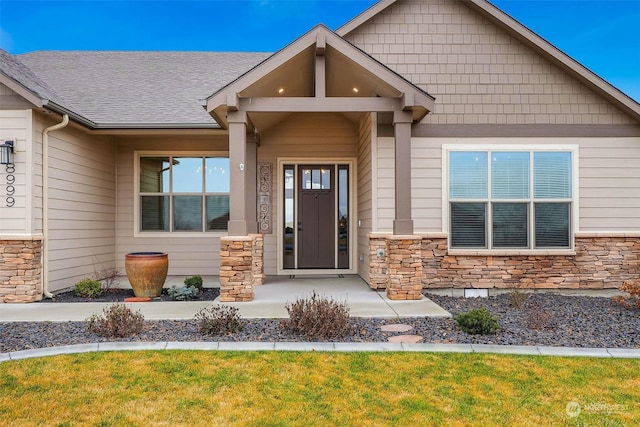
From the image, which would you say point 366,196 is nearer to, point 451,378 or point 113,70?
point 451,378

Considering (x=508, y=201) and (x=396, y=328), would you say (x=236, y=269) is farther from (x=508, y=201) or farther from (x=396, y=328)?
(x=508, y=201)

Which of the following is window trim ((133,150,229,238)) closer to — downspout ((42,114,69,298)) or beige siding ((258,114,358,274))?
beige siding ((258,114,358,274))

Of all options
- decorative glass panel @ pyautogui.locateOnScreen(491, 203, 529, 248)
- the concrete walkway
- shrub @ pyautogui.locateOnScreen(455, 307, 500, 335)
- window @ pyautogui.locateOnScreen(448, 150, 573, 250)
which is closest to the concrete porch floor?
the concrete walkway

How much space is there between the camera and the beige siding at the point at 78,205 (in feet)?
22.8

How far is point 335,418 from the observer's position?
2.85 meters

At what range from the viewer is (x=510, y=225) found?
7305mm

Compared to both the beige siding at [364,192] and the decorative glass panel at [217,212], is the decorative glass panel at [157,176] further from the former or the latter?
the beige siding at [364,192]

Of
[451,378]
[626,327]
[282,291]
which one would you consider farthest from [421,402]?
[282,291]

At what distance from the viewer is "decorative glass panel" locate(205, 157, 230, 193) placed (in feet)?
29.7

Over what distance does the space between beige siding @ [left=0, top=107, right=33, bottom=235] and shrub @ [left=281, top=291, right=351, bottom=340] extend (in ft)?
15.2

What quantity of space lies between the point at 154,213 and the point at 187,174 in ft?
3.63

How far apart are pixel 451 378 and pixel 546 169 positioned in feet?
17.3

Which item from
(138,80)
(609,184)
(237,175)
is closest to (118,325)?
(237,175)

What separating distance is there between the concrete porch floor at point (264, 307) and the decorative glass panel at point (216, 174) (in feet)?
8.78
